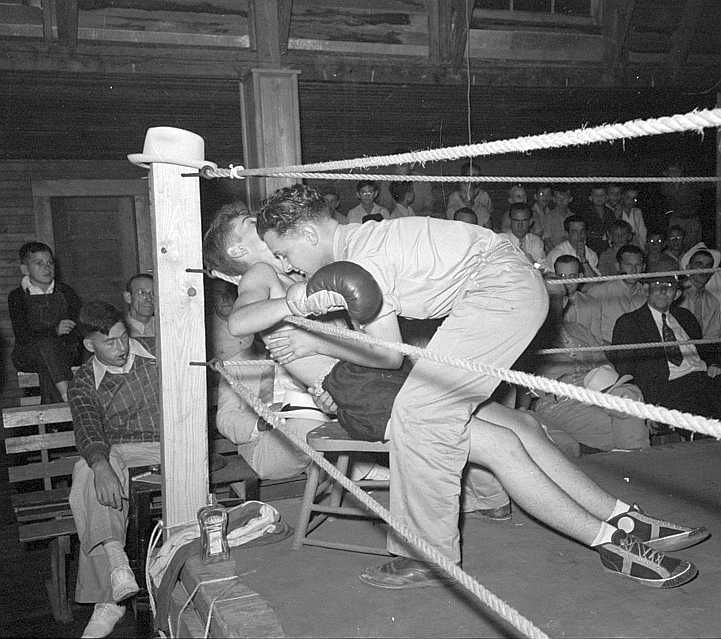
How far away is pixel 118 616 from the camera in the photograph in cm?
316

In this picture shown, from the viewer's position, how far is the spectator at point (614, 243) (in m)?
6.39

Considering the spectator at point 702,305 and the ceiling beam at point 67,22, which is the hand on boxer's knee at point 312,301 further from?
the spectator at point 702,305

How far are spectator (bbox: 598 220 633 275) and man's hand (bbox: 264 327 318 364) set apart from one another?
4468 mm

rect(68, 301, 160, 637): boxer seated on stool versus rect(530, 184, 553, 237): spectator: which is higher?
rect(530, 184, 553, 237): spectator

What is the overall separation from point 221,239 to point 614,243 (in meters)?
4.80

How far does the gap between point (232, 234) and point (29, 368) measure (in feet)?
10.5

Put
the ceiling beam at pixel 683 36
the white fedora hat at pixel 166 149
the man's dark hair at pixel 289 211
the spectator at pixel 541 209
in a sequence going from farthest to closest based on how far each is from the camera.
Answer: the spectator at pixel 541 209
the ceiling beam at pixel 683 36
the white fedora hat at pixel 166 149
the man's dark hair at pixel 289 211

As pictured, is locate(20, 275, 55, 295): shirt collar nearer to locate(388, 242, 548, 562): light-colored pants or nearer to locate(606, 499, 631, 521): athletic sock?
locate(388, 242, 548, 562): light-colored pants

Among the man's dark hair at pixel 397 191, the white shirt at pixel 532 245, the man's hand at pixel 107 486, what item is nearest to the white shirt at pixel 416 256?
the man's hand at pixel 107 486

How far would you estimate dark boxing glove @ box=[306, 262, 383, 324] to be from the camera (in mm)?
1860

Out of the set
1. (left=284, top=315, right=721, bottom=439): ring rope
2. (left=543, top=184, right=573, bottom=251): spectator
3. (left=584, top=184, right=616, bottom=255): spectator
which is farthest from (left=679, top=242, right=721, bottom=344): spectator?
(left=284, top=315, right=721, bottom=439): ring rope

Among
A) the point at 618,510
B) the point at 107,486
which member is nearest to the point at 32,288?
the point at 107,486

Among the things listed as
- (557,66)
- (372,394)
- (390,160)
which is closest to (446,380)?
(372,394)

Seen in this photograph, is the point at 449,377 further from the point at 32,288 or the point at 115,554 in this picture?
the point at 32,288
